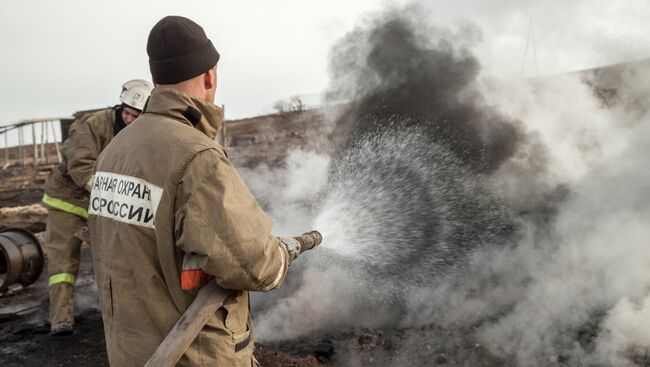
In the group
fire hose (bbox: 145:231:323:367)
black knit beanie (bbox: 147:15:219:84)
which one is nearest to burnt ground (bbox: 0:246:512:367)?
fire hose (bbox: 145:231:323:367)

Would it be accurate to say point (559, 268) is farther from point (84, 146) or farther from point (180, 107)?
point (84, 146)

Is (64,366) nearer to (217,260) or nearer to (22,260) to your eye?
(22,260)

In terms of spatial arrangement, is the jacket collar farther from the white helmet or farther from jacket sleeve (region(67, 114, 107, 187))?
jacket sleeve (region(67, 114, 107, 187))

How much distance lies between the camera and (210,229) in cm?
179

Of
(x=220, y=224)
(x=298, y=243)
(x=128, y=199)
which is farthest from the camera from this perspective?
(x=298, y=243)

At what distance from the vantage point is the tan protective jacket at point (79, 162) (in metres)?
5.09

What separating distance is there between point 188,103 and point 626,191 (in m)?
4.89

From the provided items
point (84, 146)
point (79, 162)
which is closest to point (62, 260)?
point (79, 162)

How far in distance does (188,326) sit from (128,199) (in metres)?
0.54

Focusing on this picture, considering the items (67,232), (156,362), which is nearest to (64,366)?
(67,232)

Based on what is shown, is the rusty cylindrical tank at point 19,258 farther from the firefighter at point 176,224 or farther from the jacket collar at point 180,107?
the jacket collar at point 180,107

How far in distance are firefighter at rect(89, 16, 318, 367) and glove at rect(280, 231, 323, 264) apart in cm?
26

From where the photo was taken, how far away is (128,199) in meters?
1.95

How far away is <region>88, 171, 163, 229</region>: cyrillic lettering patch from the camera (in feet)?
6.23
